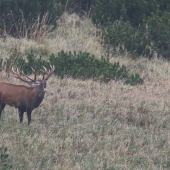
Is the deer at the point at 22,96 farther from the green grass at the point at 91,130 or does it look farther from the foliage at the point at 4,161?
the foliage at the point at 4,161

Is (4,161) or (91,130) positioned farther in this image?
(91,130)

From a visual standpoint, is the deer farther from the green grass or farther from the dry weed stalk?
the dry weed stalk

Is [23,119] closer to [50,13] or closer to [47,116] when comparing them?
[47,116]

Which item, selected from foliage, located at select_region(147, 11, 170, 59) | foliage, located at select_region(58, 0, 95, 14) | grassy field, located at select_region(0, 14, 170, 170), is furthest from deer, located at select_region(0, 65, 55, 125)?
foliage, located at select_region(58, 0, 95, 14)

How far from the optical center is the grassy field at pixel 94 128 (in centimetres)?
617

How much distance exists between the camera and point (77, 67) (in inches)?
404

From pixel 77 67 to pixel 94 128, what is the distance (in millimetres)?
3147

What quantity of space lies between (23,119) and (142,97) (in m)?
2.73

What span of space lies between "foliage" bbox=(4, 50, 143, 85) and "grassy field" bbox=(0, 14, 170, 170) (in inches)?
12.8

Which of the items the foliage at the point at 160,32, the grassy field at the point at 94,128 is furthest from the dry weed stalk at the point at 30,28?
the foliage at the point at 160,32

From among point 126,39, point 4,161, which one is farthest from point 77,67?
point 4,161

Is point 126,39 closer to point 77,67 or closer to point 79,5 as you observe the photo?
point 77,67

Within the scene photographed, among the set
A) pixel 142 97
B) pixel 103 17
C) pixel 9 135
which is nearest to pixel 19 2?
pixel 103 17

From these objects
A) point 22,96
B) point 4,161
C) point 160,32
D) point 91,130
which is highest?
point 160,32
